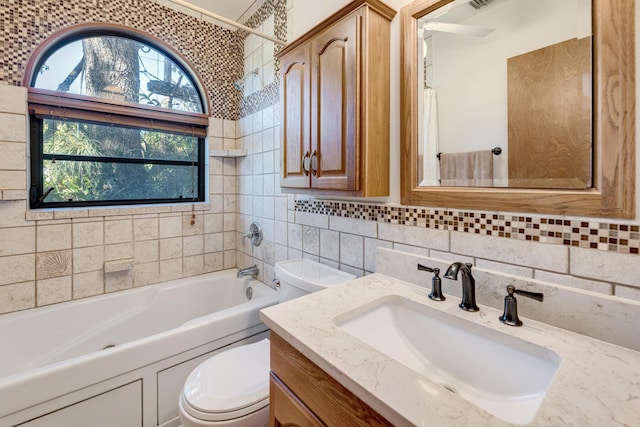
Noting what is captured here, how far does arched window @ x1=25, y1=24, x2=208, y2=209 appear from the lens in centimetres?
187

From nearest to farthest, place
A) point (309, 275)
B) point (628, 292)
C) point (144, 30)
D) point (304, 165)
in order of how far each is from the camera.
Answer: point (628, 292), point (304, 165), point (309, 275), point (144, 30)

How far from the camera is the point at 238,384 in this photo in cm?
117

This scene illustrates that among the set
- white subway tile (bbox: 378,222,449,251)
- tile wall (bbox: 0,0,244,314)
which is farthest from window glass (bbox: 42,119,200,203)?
white subway tile (bbox: 378,222,449,251)

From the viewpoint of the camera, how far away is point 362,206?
1.38 metres

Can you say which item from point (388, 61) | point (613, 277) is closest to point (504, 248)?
point (613, 277)

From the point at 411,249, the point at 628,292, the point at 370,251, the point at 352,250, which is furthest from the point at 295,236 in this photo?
the point at 628,292

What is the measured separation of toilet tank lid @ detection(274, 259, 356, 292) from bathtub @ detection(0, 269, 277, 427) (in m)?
0.40

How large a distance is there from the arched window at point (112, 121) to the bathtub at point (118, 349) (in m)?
0.76

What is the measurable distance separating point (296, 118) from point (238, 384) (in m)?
1.24

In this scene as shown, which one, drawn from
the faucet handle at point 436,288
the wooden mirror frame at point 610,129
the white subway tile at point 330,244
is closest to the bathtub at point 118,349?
the white subway tile at point 330,244

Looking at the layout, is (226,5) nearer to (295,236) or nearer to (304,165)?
(304,165)

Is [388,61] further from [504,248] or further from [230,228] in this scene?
[230,228]

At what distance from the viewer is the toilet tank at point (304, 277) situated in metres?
1.32

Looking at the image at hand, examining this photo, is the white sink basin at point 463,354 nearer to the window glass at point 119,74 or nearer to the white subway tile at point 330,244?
the white subway tile at point 330,244
